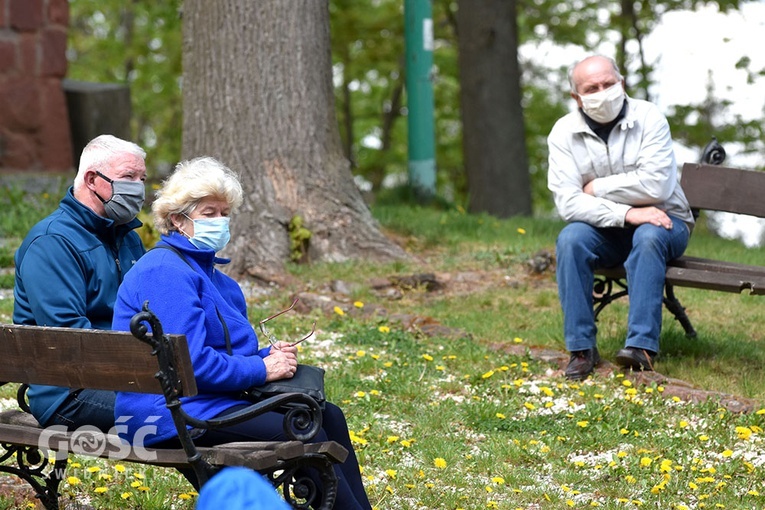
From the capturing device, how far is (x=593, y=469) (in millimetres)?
4781

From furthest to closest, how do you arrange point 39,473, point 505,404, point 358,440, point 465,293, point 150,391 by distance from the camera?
point 465,293
point 505,404
point 358,440
point 39,473
point 150,391

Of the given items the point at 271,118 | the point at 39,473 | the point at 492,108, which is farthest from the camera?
the point at 492,108

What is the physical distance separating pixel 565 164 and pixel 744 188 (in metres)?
1.09

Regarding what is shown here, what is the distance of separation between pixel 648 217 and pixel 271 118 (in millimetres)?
3470

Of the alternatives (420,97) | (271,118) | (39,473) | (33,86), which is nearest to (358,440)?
(39,473)

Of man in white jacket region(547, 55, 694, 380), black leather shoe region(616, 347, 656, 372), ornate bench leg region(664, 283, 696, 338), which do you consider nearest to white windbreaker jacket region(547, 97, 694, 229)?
man in white jacket region(547, 55, 694, 380)

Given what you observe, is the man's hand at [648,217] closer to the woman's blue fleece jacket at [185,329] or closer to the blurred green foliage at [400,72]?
the woman's blue fleece jacket at [185,329]

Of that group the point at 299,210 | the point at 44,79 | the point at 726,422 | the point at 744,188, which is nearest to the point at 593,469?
the point at 726,422

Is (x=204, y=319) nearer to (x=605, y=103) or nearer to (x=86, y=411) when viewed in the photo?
(x=86, y=411)

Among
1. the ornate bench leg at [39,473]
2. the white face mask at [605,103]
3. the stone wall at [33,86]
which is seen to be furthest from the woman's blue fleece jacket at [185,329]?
the stone wall at [33,86]

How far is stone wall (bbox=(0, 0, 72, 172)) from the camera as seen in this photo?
10789 mm

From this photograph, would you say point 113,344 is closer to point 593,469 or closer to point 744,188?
point 593,469

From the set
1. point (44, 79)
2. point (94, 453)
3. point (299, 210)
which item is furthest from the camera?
point (44, 79)

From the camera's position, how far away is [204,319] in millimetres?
3559
